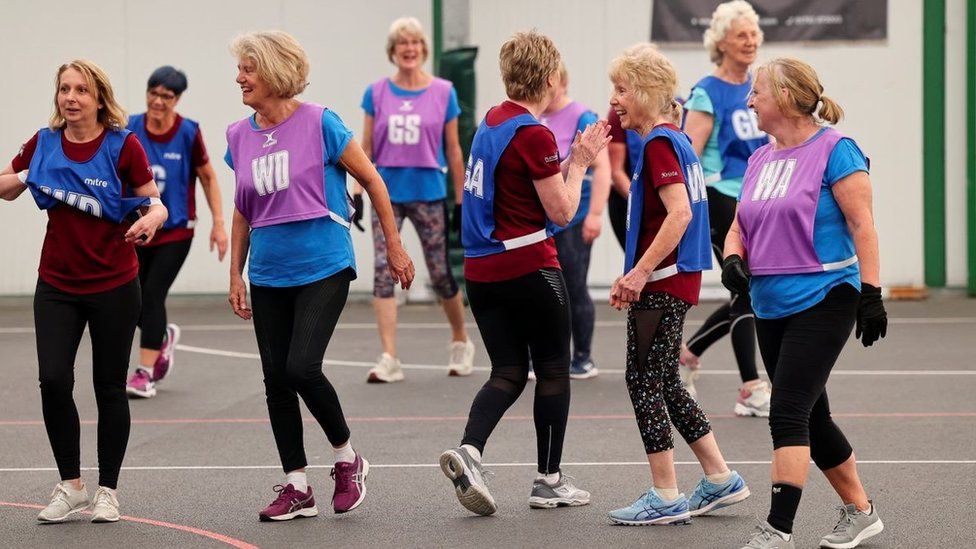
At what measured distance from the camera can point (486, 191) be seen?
6242mm

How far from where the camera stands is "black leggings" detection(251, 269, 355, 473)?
6.17 m

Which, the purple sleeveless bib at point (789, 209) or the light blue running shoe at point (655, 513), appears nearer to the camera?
the purple sleeveless bib at point (789, 209)

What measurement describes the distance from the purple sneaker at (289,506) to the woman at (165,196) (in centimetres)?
353

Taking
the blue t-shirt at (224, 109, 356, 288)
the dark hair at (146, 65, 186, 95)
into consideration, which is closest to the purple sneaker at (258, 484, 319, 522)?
the blue t-shirt at (224, 109, 356, 288)

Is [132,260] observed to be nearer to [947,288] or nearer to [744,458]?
[744,458]

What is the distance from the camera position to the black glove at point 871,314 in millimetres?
5324

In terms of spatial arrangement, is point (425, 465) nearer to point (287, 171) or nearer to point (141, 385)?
point (287, 171)

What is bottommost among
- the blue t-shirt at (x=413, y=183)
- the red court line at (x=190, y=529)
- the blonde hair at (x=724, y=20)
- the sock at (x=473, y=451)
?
the red court line at (x=190, y=529)

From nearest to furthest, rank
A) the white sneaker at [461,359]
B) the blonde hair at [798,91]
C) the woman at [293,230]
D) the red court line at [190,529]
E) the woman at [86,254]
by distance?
the blonde hair at [798,91] < the red court line at [190,529] < the woman at [293,230] < the woman at [86,254] < the white sneaker at [461,359]

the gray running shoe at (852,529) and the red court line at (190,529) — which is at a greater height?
the gray running shoe at (852,529)

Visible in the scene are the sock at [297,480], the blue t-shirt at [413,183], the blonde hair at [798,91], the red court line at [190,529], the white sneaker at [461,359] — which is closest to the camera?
the blonde hair at [798,91]

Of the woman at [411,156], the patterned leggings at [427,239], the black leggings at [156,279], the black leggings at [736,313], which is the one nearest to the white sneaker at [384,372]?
the woman at [411,156]

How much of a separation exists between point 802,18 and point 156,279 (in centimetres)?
832

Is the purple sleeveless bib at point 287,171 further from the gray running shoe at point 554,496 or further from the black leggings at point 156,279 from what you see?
the black leggings at point 156,279
